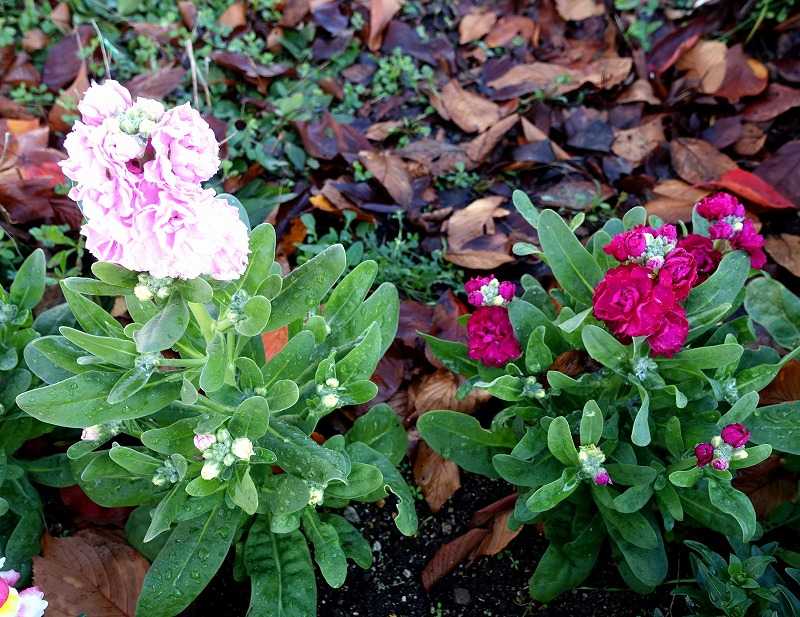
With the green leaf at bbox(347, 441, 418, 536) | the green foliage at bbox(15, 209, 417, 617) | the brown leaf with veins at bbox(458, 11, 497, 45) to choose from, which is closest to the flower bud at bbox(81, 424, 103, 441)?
the green foliage at bbox(15, 209, 417, 617)

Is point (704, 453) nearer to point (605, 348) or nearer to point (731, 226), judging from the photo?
point (605, 348)

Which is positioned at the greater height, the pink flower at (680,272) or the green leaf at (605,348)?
the pink flower at (680,272)

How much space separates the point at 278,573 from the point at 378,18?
2394 mm

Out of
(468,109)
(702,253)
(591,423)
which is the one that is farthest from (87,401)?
(468,109)

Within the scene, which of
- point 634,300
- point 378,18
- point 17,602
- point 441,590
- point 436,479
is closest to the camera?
point 17,602

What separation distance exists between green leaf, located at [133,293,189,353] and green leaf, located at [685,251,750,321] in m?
1.21

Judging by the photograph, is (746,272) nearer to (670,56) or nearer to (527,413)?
(527,413)

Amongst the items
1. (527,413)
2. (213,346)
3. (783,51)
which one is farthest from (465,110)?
(213,346)

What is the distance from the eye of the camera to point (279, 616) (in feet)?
6.76

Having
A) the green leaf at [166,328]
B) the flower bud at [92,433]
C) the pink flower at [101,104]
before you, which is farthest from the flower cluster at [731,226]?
the flower bud at [92,433]

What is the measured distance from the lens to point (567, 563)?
7.38ft

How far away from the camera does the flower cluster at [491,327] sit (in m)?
2.12

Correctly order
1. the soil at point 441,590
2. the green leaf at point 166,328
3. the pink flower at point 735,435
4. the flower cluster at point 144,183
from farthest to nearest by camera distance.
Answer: the soil at point 441,590
the pink flower at point 735,435
the green leaf at point 166,328
the flower cluster at point 144,183

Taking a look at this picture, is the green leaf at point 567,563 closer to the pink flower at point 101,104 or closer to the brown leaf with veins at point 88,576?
the brown leaf with veins at point 88,576
